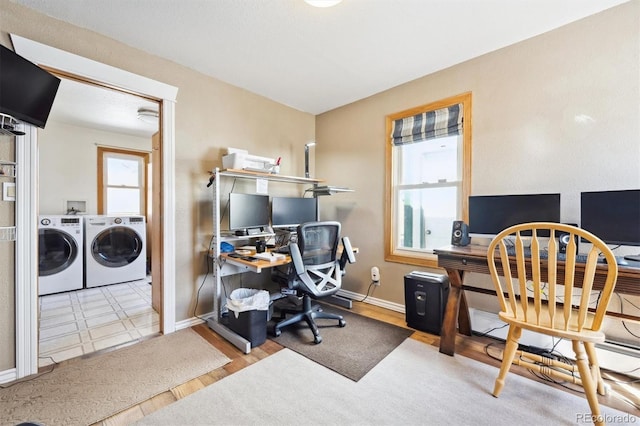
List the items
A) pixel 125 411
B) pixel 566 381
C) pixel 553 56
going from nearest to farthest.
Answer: pixel 125 411 → pixel 566 381 → pixel 553 56

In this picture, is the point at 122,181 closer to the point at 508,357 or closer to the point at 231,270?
the point at 231,270

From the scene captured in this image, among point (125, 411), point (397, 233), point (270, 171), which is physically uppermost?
Answer: point (270, 171)

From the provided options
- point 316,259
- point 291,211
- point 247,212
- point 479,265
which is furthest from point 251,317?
point 479,265

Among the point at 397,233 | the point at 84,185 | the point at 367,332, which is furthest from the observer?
the point at 84,185

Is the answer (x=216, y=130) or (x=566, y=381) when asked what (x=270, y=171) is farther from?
(x=566, y=381)

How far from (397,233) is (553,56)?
75.9 inches

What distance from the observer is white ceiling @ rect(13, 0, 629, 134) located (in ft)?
5.71

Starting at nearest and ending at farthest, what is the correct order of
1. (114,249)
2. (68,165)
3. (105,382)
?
(105,382), (114,249), (68,165)

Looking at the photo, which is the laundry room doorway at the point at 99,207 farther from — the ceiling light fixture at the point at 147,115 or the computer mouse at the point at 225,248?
the computer mouse at the point at 225,248

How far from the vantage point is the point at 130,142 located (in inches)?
177

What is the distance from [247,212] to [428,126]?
200cm

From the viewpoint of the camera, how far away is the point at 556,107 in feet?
6.49

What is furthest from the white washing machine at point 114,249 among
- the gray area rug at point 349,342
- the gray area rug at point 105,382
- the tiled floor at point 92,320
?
the gray area rug at point 349,342

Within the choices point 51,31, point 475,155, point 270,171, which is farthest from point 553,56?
point 51,31
